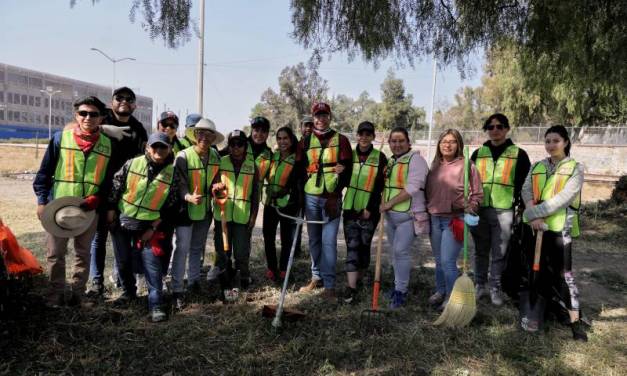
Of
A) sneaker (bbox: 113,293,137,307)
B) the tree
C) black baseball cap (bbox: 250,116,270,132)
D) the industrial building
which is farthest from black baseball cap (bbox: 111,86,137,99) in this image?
the industrial building

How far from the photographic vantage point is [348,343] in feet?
11.4

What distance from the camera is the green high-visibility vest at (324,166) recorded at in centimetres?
443

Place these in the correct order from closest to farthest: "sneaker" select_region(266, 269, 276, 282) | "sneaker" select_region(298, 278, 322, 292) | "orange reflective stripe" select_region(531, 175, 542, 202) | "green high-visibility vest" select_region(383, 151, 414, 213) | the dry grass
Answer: the dry grass < "orange reflective stripe" select_region(531, 175, 542, 202) < "green high-visibility vest" select_region(383, 151, 414, 213) < "sneaker" select_region(298, 278, 322, 292) < "sneaker" select_region(266, 269, 276, 282)

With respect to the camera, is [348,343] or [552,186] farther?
[552,186]

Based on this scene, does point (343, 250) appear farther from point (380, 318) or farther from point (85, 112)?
point (85, 112)

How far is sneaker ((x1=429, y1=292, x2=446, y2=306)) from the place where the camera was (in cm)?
446

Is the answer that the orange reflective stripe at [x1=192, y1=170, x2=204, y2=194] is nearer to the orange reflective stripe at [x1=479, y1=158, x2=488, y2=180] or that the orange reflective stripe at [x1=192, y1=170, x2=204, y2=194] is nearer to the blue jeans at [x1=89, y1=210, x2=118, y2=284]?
the blue jeans at [x1=89, y1=210, x2=118, y2=284]

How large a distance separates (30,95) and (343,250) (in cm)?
7895

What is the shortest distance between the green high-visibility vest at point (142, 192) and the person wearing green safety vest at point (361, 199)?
185 centimetres

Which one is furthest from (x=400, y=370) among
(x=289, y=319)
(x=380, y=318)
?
(x=289, y=319)

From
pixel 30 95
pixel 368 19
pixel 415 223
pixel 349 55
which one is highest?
pixel 30 95

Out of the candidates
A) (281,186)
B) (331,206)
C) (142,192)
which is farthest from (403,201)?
(142,192)

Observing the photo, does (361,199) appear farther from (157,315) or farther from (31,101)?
(31,101)

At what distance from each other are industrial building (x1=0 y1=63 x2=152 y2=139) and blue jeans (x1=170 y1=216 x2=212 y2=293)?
63.2 m
